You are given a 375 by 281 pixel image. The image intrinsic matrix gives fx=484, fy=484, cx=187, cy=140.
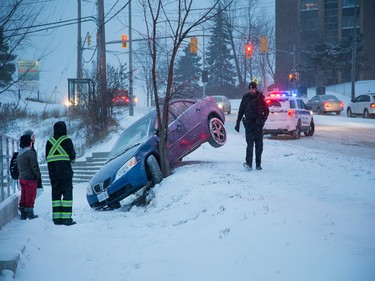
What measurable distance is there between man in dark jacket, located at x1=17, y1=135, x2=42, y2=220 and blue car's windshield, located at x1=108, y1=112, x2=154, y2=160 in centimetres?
234

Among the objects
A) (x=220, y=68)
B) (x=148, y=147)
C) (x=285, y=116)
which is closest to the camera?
(x=148, y=147)

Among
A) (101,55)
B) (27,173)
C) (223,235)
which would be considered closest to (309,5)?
(101,55)

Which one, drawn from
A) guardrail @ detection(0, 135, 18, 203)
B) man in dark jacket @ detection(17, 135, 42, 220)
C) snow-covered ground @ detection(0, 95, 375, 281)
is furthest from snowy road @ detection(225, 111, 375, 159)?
guardrail @ detection(0, 135, 18, 203)

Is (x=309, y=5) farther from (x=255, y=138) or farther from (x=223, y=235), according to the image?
(x=223, y=235)

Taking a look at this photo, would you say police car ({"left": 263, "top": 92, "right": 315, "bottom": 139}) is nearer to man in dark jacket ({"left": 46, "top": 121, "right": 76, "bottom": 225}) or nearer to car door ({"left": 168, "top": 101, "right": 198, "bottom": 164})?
car door ({"left": 168, "top": 101, "right": 198, "bottom": 164})

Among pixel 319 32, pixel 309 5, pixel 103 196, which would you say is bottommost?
pixel 103 196

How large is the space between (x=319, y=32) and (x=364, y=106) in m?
35.8

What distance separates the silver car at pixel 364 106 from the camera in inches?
1257

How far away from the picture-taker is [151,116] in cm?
1092

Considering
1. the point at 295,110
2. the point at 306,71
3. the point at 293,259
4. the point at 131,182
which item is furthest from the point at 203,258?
the point at 306,71

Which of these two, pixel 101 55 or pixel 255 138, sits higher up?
pixel 101 55

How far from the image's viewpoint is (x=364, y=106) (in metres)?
32.5

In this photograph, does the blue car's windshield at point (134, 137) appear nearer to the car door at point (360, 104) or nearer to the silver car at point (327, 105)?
the car door at point (360, 104)

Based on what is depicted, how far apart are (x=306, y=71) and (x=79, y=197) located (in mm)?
56134
